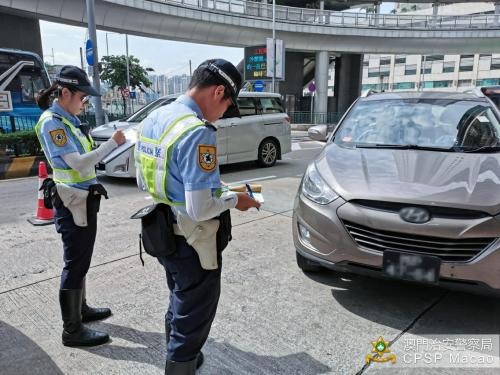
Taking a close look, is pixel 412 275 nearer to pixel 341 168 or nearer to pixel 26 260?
pixel 341 168

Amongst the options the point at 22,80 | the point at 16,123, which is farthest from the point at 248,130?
the point at 22,80

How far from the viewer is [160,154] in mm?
1725

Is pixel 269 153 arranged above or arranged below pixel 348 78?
below

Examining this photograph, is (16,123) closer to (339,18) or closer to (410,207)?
(410,207)

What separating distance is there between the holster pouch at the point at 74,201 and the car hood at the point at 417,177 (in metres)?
1.72

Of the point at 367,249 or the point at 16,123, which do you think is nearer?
the point at 367,249

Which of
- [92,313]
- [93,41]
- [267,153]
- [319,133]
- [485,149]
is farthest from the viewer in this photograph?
[93,41]

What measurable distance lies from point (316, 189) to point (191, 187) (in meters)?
1.71

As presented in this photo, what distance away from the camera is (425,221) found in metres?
2.63

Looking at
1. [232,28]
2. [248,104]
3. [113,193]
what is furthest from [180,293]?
[232,28]

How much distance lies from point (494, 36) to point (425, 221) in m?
32.8

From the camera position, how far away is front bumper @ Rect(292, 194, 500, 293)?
2537 mm

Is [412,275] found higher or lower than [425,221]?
lower

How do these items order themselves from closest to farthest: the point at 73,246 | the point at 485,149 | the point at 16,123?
the point at 73,246, the point at 485,149, the point at 16,123
